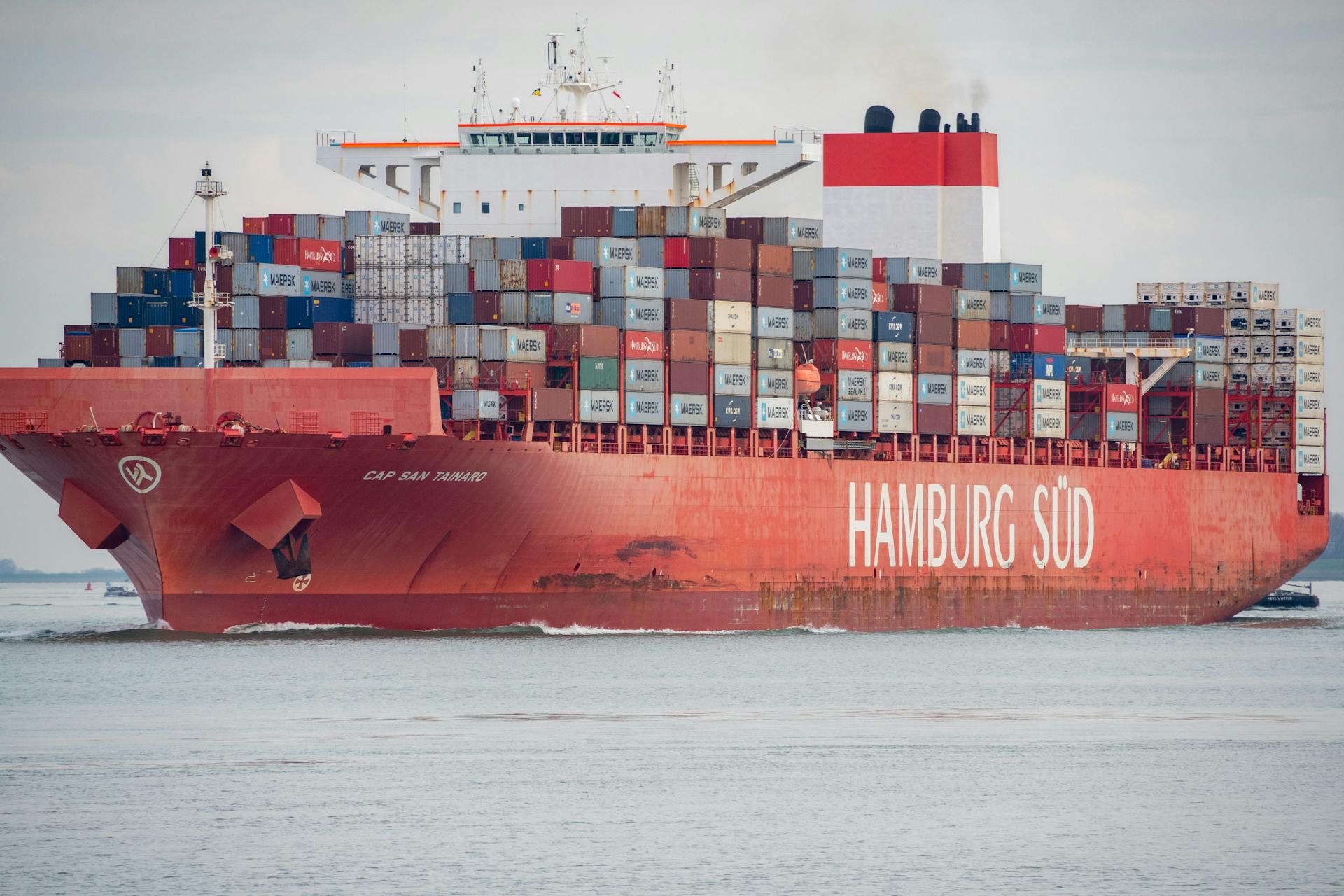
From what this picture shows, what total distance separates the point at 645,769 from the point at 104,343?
866 inches

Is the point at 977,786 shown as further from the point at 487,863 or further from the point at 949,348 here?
the point at 949,348

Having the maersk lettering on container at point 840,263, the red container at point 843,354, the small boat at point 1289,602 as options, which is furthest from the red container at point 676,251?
the small boat at point 1289,602

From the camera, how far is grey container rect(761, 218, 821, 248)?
1930 inches

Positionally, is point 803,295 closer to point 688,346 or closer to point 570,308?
point 688,346

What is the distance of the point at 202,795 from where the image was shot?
25125 millimetres

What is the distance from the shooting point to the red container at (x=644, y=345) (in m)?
44.8

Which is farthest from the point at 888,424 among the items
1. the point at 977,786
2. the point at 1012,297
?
the point at 977,786

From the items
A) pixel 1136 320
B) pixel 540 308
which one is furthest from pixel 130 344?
pixel 1136 320

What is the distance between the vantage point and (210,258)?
133ft

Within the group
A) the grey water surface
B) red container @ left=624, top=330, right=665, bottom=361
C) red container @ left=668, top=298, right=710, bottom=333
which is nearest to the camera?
the grey water surface

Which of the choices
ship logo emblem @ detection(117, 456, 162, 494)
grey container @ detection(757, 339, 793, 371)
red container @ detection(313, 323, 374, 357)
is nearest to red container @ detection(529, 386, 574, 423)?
red container @ detection(313, 323, 374, 357)

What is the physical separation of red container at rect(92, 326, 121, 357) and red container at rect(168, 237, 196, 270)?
2.36 m

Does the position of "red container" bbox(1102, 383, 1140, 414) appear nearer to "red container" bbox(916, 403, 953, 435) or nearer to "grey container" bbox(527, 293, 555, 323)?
"red container" bbox(916, 403, 953, 435)

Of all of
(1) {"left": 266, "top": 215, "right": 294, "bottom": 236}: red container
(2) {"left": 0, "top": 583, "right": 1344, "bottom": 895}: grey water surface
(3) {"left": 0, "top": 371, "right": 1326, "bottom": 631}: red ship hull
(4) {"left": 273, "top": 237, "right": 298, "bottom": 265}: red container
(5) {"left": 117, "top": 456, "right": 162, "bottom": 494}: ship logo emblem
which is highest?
(1) {"left": 266, "top": 215, "right": 294, "bottom": 236}: red container
